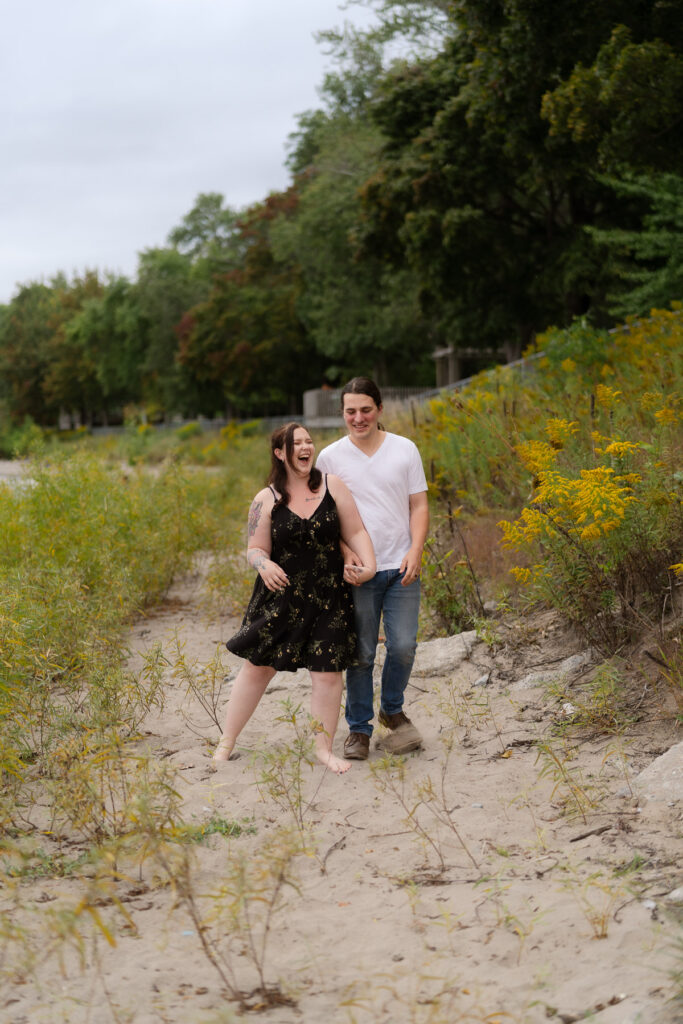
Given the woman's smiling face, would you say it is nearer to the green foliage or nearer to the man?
the man

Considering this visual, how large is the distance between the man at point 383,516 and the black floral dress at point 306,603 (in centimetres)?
11

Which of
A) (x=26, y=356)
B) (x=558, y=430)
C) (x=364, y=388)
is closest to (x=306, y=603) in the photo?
(x=364, y=388)

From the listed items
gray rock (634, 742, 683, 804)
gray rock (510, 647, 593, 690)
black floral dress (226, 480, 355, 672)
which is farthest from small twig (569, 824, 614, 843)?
gray rock (510, 647, 593, 690)

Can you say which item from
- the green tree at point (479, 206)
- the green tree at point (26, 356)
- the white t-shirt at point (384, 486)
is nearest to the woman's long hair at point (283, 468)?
the white t-shirt at point (384, 486)

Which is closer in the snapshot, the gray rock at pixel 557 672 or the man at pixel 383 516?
the man at pixel 383 516

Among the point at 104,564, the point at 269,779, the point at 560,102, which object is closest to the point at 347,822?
the point at 269,779

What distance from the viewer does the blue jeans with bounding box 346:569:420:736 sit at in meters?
4.58

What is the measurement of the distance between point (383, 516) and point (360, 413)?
0.48 meters

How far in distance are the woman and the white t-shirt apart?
0.30 ft

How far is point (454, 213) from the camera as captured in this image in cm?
1805

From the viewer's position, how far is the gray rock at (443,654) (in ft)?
19.4

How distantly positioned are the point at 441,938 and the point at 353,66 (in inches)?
1371

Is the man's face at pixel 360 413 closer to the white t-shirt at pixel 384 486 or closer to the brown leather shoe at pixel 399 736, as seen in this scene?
the white t-shirt at pixel 384 486

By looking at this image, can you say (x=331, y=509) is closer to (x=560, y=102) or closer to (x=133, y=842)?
(x=133, y=842)
